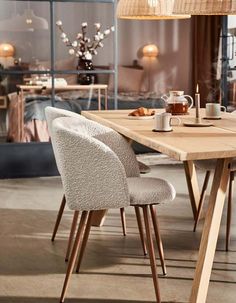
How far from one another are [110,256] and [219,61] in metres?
4.05

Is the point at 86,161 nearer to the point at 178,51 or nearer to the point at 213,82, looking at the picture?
the point at 213,82

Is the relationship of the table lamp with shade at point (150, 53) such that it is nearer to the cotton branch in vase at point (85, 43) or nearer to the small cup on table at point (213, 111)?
the cotton branch in vase at point (85, 43)

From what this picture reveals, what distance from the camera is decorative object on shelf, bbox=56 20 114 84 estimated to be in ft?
20.0

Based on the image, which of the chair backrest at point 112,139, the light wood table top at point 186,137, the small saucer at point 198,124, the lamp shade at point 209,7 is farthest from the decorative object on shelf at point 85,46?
the lamp shade at point 209,7

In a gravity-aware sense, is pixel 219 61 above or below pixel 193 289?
above

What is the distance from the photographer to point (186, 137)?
3135 mm

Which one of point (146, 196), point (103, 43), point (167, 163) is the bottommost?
point (167, 163)

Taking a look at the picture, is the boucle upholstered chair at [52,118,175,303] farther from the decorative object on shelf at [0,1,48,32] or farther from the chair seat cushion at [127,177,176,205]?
the decorative object on shelf at [0,1,48,32]

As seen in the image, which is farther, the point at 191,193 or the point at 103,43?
the point at 103,43

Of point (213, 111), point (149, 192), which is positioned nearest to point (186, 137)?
point (149, 192)

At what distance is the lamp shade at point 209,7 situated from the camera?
291 centimetres

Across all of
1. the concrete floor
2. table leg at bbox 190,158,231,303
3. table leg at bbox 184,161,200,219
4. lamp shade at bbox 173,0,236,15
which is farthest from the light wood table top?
the concrete floor

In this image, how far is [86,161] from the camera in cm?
299

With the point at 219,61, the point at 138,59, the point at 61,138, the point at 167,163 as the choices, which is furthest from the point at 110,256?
the point at 138,59
